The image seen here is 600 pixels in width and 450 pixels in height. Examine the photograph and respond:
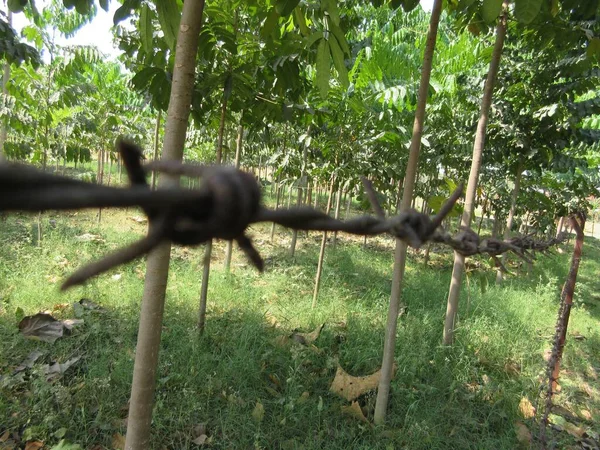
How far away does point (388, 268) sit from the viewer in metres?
6.52

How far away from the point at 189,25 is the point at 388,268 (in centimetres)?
564

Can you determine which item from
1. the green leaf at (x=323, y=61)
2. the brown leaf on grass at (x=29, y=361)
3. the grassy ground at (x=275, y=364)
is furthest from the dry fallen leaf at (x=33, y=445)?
the green leaf at (x=323, y=61)

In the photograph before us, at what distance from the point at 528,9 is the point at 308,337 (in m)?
2.87

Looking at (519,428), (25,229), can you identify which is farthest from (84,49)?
(519,428)

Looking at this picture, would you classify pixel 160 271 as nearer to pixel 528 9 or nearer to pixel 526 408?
pixel 528 9

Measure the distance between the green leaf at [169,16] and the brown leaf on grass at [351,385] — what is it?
97.1 inches

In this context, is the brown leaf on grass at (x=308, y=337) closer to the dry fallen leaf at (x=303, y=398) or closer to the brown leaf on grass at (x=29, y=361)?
the dry fallen leaf at (x=303, y=398)

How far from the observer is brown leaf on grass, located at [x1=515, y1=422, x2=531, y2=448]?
2664mm

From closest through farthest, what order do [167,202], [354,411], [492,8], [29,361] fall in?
[167,202] → [492,8] → [354,411] → [29,361]

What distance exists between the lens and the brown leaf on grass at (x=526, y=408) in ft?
9.58

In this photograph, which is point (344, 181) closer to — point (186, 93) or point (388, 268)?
point (388, 268)

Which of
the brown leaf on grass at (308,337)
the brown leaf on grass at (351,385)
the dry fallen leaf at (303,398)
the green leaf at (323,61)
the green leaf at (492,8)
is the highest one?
the green leaf at (492,8)

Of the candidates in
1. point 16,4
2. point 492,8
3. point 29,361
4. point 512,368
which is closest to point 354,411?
point 512,368

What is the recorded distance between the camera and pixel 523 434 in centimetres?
272
